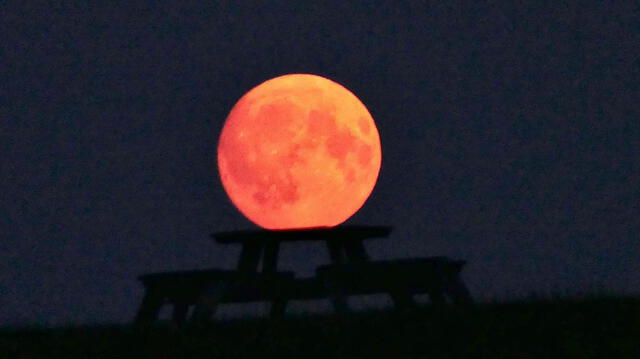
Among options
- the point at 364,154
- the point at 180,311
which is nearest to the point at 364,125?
the point at 364,154

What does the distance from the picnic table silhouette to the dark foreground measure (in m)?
1.96

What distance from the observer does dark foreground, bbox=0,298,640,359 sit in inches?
565

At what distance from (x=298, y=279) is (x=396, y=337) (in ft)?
16.6

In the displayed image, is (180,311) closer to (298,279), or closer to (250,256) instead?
(250,256)

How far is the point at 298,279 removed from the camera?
19.7 metres

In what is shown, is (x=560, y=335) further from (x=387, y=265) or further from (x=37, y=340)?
(x=37, y=340)

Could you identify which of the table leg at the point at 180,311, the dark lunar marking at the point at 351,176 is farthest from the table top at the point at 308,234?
the table leg at the point at 180,311

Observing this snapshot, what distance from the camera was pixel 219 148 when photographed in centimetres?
1850

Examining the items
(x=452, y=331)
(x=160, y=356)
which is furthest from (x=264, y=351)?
(x=452, y=331)

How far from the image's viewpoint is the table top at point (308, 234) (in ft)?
60.6

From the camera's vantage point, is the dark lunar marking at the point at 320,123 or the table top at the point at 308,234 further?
the table top at the point at 308,234

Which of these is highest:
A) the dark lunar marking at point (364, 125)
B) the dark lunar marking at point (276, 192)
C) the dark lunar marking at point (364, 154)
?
the dark lunar marking at point (364, 125)

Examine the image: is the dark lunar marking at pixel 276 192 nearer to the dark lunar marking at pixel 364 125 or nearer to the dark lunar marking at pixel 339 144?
the dark lunar marking at pixel 339 144

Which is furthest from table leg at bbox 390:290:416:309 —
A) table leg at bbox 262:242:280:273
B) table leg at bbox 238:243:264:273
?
table leg at bbox 238:243:264:273
